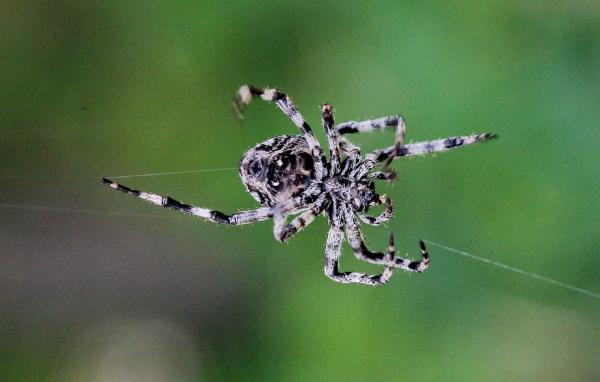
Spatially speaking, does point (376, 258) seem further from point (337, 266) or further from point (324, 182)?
point (324, 182)

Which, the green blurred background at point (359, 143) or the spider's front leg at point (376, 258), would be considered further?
the green blurred background at point (359, 143)

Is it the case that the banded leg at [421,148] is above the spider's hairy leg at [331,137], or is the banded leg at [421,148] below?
below

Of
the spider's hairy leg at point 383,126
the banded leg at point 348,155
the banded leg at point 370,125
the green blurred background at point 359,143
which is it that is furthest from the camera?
the green blurred background at point 359,143

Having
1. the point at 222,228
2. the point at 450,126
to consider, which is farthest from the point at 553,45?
the point at 222,228

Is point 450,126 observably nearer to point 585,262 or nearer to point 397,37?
point 397,37

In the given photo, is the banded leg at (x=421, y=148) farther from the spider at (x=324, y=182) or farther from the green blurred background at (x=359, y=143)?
the green blurred background at (x=359, y=143)

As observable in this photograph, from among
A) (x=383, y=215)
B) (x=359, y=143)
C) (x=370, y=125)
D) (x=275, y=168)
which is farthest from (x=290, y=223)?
(x=359, y=143)

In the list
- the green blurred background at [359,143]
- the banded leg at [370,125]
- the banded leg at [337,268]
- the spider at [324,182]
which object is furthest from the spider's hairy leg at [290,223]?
the green blurred background at [359,143]

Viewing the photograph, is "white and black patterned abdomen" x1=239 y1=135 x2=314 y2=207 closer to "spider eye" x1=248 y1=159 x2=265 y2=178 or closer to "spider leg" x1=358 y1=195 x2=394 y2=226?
"spider eye" x1=248 y1=159 x2=265 y2=178
